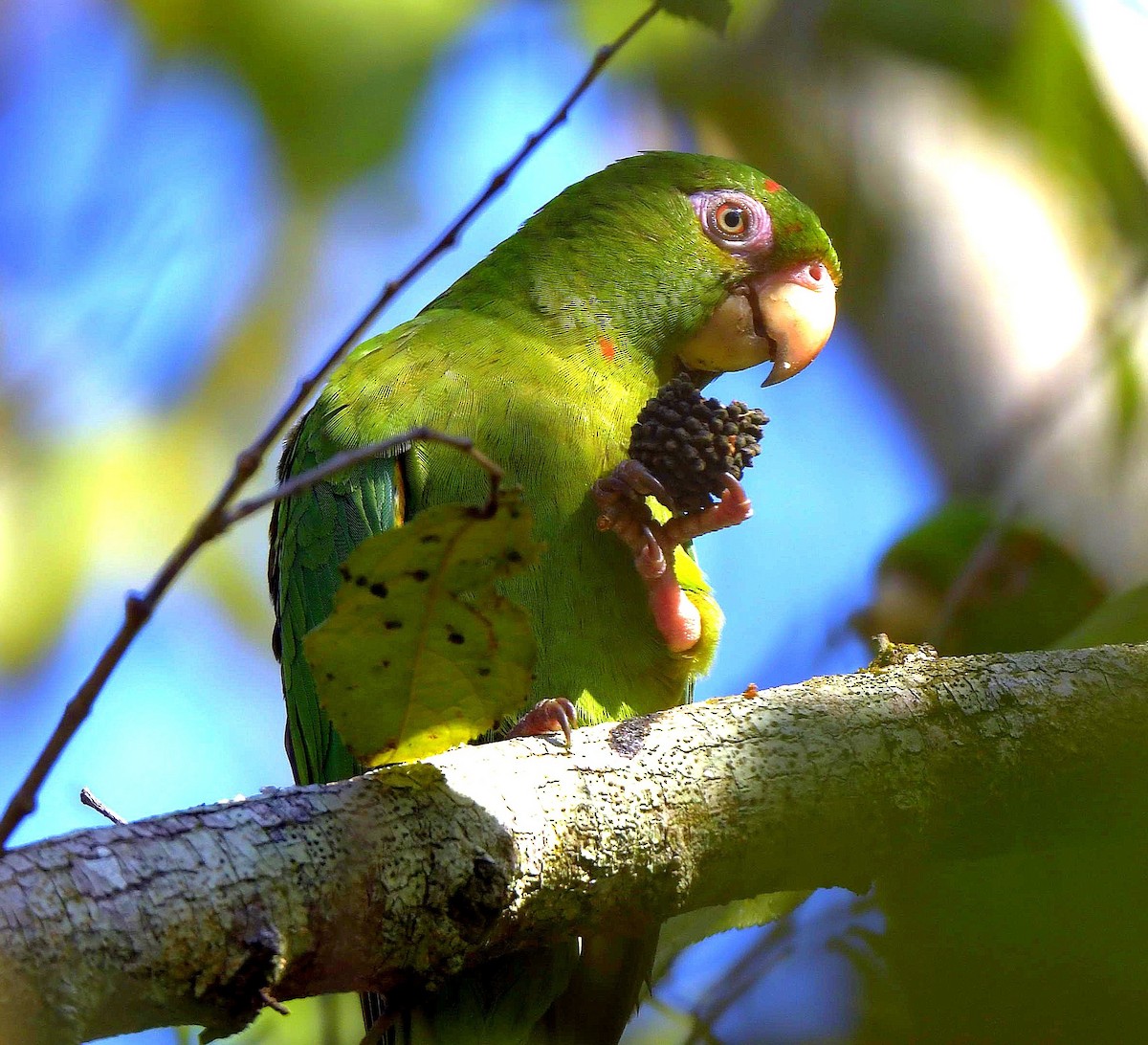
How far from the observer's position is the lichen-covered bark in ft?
4.38

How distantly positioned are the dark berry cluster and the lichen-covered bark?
482 millimetres

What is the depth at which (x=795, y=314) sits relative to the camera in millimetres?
2977

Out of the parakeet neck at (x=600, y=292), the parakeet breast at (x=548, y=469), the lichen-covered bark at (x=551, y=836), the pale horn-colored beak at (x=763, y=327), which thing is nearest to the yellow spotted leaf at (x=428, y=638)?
the lichen-covered bark at (x=551, y=836)

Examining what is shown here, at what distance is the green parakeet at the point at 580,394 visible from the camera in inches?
93.2

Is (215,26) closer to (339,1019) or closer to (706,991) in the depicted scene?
(339,1019)

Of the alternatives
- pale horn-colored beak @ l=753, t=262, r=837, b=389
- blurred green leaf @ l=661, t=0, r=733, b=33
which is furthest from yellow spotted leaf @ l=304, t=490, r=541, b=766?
pale horn-colored beak @ l=753, t=262, r=837, b=389

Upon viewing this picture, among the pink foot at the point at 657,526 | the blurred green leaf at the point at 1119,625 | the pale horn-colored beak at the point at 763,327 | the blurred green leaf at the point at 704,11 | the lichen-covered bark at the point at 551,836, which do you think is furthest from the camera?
the pale horn-colored beak at the point at 763,327

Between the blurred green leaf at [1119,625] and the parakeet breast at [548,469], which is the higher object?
the parakeet breast at [548,469]

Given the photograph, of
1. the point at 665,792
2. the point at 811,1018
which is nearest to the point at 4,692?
the point at 665,792

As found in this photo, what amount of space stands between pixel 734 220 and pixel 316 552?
4.25 feet

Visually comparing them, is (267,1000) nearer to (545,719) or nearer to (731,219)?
(545,719)

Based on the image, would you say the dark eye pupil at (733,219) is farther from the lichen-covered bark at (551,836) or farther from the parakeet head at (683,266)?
the lichen-covered bark at (551,836)

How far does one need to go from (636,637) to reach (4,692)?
9.04 feet

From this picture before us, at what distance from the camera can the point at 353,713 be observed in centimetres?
158
